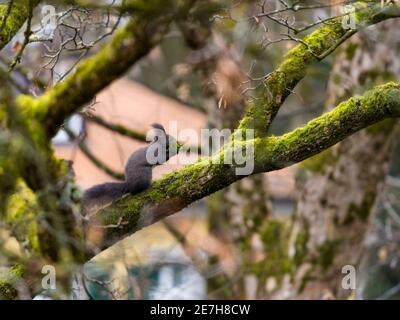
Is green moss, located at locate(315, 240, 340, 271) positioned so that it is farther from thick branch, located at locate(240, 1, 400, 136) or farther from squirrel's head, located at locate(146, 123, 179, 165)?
thick branch, located at locate(240, 1, 400, 136)

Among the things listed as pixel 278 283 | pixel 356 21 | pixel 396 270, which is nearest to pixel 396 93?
pixel 356 21

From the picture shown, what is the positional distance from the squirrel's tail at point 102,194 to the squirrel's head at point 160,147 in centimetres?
28

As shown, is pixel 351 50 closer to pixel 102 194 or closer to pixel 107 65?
pixel 102 194

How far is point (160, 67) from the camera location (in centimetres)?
1631

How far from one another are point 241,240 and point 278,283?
0.87m

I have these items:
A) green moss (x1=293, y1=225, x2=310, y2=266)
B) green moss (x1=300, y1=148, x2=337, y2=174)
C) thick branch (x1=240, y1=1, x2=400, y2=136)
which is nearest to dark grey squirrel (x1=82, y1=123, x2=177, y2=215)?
thick branch (x1=240, y1=1, x2=400, y2=136)

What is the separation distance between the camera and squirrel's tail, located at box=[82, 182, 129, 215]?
4.81 m

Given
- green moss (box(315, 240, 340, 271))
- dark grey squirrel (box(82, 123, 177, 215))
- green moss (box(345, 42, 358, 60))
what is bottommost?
dark grey squirrel (box(82, 123, 177, 215))

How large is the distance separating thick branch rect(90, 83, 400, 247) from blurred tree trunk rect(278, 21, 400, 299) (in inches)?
159

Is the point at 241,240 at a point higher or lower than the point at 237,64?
lower

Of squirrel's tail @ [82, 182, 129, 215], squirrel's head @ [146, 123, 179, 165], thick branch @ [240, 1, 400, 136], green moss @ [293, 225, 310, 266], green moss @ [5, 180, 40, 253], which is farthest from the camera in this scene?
green moss @ [293, 225, 310, 266]

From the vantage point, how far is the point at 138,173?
507cm

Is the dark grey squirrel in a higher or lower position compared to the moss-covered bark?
lower
